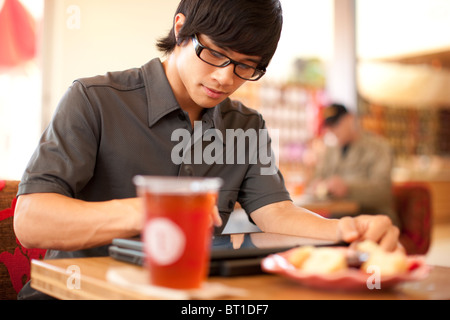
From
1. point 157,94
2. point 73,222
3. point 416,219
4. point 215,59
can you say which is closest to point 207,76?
point 215,59

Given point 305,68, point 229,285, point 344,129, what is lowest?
point 229,285

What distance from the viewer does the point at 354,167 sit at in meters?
4.39

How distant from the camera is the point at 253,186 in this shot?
4.92ft

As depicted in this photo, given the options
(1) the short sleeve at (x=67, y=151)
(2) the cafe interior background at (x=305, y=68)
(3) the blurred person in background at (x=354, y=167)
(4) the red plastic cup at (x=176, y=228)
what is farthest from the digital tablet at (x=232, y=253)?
(3) the blurred person in background at (x=354, y=167)

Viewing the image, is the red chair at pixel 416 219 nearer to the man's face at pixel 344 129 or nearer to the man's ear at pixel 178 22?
the man's face at pixel 344 129

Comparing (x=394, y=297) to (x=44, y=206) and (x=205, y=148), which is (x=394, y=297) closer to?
(x=44, y=206)

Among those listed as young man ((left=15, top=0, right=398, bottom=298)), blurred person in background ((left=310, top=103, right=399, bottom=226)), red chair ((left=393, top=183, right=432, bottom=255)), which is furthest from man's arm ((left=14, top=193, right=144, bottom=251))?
blurred person in background ((left=310, top=103, right=399, bottom=226))

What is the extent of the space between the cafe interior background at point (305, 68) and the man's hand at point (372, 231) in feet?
5.12

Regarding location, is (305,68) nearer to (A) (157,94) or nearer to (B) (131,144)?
(A) (157,94)

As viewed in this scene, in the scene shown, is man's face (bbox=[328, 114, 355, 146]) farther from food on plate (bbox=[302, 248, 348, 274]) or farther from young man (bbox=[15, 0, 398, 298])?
food on plate (bbox=[302, 248, 348, 274])

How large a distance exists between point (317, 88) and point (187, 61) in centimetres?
567

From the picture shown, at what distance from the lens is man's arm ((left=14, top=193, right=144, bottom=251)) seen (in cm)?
89

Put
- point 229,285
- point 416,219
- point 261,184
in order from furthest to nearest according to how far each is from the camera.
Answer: point 416,219, point 261,184, point 229,285

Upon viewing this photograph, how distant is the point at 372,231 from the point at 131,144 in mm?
663
